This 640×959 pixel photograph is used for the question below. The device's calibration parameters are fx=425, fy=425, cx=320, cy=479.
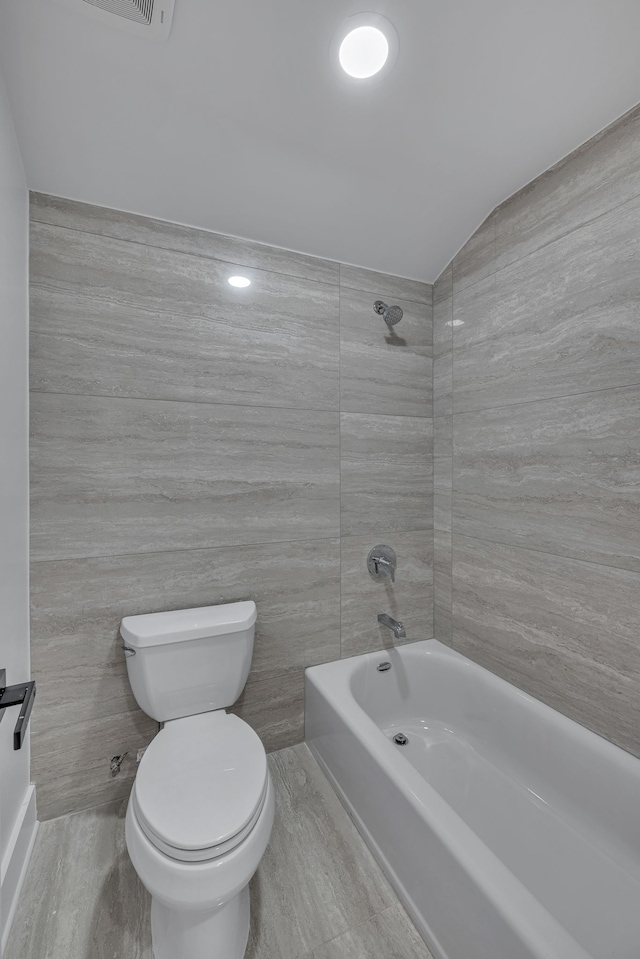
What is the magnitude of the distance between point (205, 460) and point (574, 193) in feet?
5.31

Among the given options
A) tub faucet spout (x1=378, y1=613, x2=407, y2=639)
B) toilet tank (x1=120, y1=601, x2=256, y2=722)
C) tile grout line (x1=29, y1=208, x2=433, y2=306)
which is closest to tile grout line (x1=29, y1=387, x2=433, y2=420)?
tile grout line (x1=29, y1=208, x2=433, y2=306)

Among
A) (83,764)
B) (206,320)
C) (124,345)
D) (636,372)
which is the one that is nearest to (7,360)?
(124,345)

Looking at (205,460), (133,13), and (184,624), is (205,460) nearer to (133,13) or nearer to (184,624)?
(184,624)

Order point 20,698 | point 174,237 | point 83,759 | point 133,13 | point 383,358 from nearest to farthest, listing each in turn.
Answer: point 20,698
point 133,13
point 83,759
point 174,237
point 383,358

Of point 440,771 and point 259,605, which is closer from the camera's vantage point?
point 440,771

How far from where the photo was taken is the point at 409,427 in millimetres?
2066

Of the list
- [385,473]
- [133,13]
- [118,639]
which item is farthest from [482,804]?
[133,13]

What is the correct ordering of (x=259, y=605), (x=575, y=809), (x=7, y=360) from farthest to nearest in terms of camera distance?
(x=259, y=605) → (x=575, y=809) → (x=7, y=360)

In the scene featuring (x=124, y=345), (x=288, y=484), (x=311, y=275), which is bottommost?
(x=288, y=484)

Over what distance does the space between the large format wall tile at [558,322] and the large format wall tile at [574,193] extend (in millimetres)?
44

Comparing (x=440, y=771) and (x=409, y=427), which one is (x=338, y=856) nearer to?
(x=440, y=771)

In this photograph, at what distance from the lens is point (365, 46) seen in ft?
3.73

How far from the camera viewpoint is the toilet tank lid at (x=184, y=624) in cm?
143

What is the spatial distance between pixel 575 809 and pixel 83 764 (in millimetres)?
1704
